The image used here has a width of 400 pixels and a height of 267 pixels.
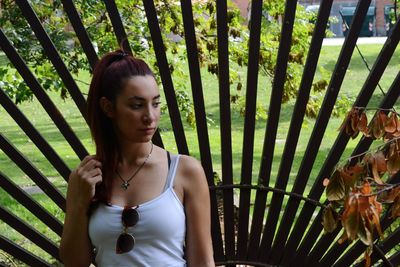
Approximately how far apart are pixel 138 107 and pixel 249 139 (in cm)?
93

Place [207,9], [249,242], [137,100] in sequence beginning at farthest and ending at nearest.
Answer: [207,9]
[249,242]
[137,100]

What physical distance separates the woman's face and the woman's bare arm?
6.5 inches

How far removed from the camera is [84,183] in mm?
2439

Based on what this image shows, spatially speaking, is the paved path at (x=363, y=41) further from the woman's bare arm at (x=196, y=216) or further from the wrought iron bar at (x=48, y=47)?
the woman's bare arm at (x=196, y=216)

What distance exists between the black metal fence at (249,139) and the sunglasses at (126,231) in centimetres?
92

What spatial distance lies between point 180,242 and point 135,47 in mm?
2973

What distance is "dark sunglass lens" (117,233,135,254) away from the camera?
7.77 ft

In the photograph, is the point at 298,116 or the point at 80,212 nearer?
the point at 80,212

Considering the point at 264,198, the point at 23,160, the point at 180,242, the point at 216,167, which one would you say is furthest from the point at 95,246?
the point at 216,167

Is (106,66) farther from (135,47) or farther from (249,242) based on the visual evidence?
(135,47)

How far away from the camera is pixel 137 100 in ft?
7.96

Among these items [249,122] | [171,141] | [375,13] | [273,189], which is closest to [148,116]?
[249,122]

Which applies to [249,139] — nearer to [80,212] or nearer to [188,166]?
[188,166]

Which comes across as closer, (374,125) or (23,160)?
(374,125)
